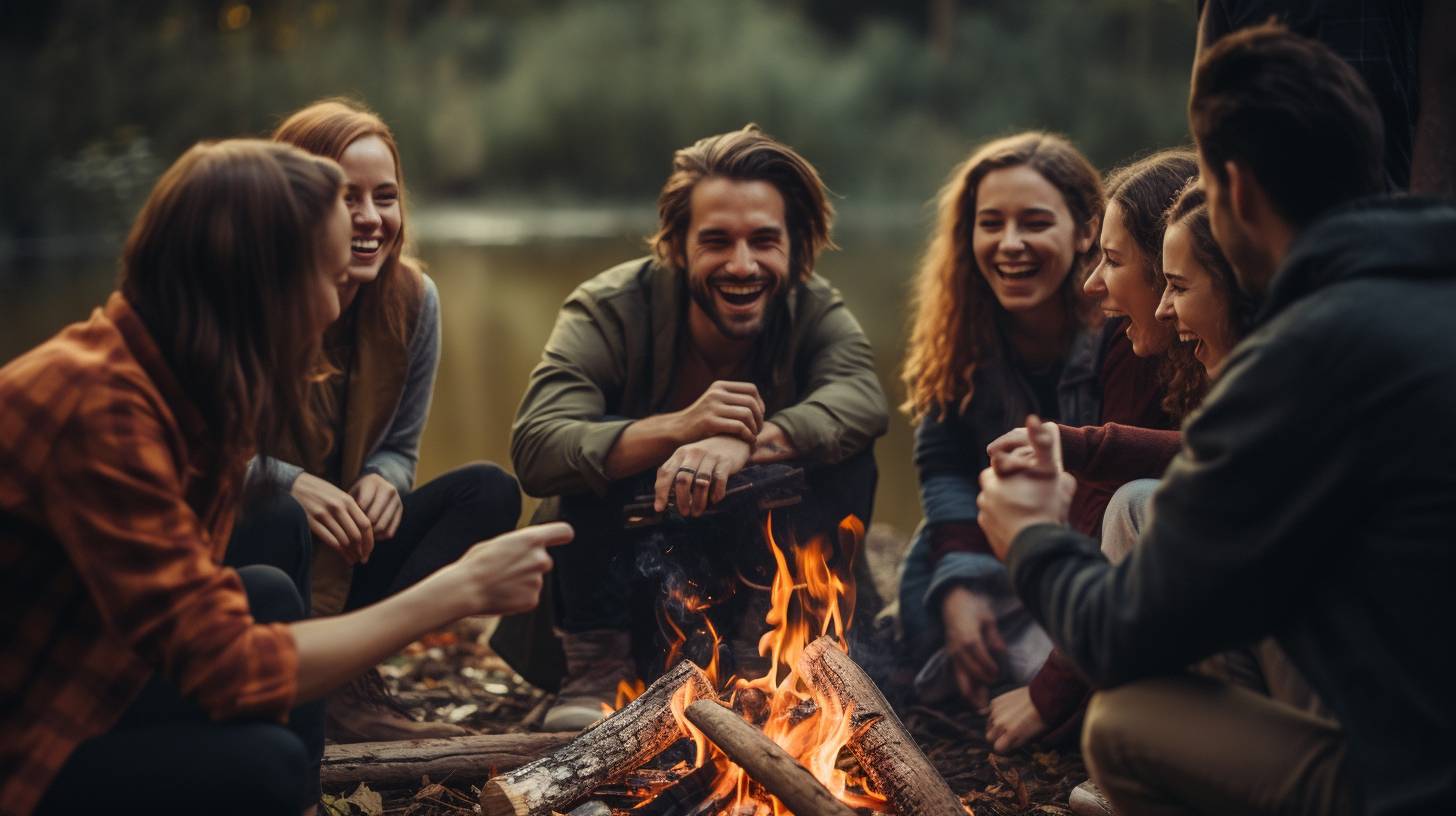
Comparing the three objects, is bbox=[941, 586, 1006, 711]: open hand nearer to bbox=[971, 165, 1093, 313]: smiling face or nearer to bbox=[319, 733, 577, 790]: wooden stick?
bbox=[971, 165, 1093, 313]: smiling face

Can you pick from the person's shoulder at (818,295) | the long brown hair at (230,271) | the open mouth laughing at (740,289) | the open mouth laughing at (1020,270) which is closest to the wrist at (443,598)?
the long brown hair at (230,271)

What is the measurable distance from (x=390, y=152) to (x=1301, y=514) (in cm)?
260

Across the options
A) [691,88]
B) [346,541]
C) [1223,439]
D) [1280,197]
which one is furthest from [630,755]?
[691,88]

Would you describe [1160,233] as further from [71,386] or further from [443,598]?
[71,386]

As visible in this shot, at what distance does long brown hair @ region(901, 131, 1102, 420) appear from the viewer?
12.3ft

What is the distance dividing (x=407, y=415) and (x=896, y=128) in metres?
22.5

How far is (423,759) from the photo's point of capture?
3.11m

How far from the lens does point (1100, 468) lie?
2900 mm

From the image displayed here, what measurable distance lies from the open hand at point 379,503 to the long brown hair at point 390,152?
0.40m

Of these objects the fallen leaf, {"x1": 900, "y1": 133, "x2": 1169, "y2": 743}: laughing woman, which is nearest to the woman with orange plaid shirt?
the fallen leaf

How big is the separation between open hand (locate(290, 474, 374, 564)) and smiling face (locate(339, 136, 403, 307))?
20.4 inches

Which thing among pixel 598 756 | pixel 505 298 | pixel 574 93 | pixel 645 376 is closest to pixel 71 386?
pixel 598 756

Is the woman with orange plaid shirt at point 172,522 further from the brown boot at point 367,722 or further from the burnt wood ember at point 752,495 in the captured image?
the brown boot at point 367,722

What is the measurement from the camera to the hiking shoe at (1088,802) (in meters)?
2.81
